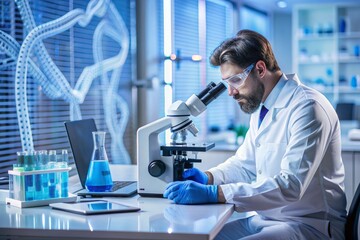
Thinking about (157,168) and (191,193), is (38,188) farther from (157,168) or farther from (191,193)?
(191,193)

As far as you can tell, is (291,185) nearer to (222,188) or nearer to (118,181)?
(222,188)

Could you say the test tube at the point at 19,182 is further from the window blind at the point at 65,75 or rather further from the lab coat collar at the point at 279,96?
the lab coat collar at the point at 279,96

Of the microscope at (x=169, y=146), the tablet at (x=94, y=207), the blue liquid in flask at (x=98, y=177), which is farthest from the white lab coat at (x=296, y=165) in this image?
the blue liquid in flask at (x=98, y=177)

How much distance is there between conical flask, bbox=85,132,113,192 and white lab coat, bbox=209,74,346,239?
1.54 ft

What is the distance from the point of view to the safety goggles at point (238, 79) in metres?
2.11

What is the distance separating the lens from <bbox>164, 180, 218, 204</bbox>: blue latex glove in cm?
186

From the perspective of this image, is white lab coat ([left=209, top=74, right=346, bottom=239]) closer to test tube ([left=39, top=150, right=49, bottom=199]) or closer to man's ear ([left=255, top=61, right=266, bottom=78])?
man's ear ([left=255, top=61, right=266, bottom=78])

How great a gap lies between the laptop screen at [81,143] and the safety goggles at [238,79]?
2.21 ft

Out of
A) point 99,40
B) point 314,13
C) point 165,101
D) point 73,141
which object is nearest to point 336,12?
point 314,13

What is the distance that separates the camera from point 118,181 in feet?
7.91

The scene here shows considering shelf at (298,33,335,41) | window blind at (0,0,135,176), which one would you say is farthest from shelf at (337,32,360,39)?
window blind at (0,0,135,176)

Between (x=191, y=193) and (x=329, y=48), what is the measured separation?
20.4 ft

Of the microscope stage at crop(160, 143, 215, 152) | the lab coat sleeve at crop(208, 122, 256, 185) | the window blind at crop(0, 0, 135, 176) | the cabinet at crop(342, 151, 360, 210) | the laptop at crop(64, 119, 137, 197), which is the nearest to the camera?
the microscope stage at crop(160, 143, 215, 152)

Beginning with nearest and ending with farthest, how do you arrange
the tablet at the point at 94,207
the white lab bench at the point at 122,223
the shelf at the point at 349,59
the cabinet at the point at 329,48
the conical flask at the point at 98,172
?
the white lab bench at the point at 122,223 → the tablet at the point at 94,207 → the conical flask at the point at 98,172 → the shelf at the point at 349,59 → the cabinet at the point at 329,48
